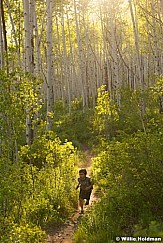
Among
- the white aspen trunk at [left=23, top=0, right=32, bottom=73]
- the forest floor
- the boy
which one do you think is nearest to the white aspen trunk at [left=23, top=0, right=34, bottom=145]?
the white aspen trunk at [left=23, top=0, right=32, bottom=73]

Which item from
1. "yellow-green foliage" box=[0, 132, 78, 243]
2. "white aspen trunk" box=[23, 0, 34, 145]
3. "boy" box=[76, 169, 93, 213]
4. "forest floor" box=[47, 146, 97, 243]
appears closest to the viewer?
"yellow-green foliage" box=[0, 132, 78, 243]

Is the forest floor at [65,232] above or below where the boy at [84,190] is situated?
below

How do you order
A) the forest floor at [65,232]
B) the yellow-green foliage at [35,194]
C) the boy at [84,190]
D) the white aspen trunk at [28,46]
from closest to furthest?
the yellow-green foliage at [35,194] → the forest floor at [65,232] → the boy at [84,190] → the white aspen trunk at [28,46]

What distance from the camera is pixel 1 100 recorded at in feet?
17.0

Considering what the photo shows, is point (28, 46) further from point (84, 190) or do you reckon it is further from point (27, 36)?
point (84, 190)

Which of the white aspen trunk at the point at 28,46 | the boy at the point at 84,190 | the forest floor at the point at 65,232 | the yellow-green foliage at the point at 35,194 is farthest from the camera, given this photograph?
the white aspen trunk at the point at 28,46

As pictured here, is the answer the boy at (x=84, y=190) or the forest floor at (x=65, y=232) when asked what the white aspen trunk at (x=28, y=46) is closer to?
the boy at (x=84, y=190)

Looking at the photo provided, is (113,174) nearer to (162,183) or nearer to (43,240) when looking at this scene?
(162,183)

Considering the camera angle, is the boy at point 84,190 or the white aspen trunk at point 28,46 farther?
the white aspen trunk at point 28,46

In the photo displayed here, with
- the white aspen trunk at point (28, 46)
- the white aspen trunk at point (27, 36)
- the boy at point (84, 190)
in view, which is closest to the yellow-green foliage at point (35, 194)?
the boy at point (84, 190)

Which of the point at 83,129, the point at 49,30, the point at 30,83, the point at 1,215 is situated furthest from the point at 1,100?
the point at 83,129

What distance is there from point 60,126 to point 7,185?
10.9 meters

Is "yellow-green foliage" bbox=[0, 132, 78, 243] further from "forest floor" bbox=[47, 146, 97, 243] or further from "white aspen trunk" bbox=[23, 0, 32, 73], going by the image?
"white aspen trunk" bbox=[23, 0, 32, 73]

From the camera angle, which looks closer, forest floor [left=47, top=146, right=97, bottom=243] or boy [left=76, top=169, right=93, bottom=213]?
forest floor [left=47, top=146, right=97, bottom=243]
